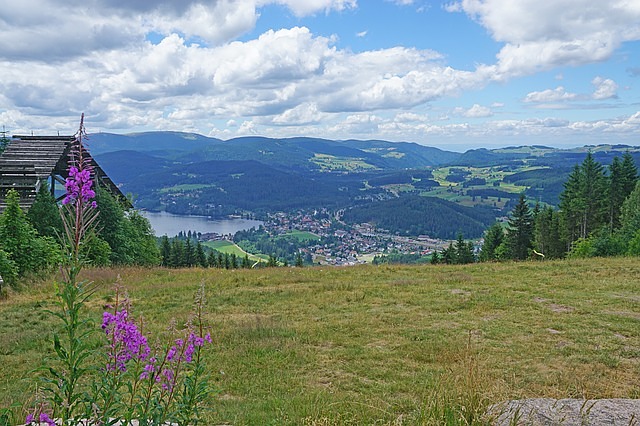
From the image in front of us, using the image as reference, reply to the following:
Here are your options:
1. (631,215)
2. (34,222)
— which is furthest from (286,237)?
(34,222)

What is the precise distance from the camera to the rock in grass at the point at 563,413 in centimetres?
415

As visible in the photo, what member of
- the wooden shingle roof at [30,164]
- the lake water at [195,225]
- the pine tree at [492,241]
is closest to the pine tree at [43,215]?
the wooden shingle roof at [30,164]

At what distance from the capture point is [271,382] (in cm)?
770

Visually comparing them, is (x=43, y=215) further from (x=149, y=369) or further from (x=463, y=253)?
(x=463, y=253)

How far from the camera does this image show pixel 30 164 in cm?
2953

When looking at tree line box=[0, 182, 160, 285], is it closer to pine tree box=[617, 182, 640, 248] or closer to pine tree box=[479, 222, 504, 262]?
pine tree box=[617, 182, 640, 248]

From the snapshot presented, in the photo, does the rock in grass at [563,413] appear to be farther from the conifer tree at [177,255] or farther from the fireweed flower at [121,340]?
the conifer tree at [177,255]

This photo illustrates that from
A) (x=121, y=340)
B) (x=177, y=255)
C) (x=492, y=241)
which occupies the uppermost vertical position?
(x=121, y=340)

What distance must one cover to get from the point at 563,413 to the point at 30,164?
3292 cm

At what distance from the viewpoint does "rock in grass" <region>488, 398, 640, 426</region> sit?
13.6 ft

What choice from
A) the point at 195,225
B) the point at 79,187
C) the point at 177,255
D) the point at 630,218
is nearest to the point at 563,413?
the point at 79,187

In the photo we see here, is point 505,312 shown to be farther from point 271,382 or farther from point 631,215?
point 631,215

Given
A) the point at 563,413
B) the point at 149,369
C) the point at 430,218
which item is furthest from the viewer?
the point at 430,218

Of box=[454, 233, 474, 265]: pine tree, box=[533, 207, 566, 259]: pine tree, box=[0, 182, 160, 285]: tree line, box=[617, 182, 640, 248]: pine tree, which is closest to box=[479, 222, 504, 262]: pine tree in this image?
box=[533, 207, 566, 259]: pine tree
